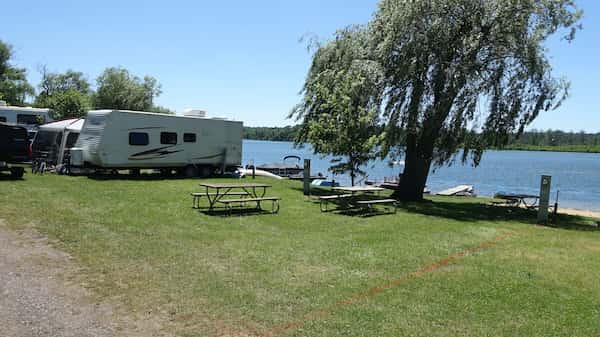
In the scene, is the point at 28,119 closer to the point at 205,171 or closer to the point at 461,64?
the point at 205,171

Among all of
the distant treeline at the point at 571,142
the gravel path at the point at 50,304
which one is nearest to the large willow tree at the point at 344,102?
the gravel path at the point at 50,304

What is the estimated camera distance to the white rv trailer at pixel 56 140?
61.0 feet

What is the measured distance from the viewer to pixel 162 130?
18.5 m

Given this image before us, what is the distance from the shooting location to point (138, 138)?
17797mm

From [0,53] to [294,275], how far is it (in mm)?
50209

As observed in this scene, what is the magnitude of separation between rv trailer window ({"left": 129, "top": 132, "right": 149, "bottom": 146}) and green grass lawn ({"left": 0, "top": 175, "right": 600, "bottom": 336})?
583cm

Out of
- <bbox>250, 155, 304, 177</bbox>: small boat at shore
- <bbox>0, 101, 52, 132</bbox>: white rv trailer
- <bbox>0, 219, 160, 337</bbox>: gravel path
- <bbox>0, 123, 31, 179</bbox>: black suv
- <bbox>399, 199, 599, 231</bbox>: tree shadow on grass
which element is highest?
<bbox>0, 101, 52, 132</bbox>: white rv trailer

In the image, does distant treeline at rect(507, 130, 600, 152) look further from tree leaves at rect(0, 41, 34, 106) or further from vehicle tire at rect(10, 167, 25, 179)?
vehicle tire at rect(10, 167, 25, 179)

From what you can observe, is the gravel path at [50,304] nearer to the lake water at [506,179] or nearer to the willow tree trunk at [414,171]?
the willow tree trunk at [414,171]

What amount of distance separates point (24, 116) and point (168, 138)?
9.78 meters

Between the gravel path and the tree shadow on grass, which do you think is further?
the tree shadow on grass

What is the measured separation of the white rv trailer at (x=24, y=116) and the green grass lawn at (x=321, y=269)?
1270 centimetres

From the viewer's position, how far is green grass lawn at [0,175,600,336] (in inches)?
192

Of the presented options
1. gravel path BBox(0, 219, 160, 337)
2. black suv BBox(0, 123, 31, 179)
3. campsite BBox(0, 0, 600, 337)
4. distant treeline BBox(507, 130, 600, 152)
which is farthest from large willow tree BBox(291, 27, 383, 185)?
distant treeline BBox(507, 130, 600, 152)
